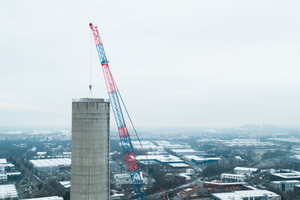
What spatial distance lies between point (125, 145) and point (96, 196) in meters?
14.1

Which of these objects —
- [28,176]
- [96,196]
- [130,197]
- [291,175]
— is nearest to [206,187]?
Answer: [130,197]

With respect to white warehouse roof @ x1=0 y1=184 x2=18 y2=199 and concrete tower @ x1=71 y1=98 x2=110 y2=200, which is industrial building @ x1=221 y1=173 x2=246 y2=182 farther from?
concrete tower @ x1=71 y1=98 x2=110 y2=200

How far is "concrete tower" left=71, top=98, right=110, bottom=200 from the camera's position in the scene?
892cm

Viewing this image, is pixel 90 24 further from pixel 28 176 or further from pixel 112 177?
pixel 28 176

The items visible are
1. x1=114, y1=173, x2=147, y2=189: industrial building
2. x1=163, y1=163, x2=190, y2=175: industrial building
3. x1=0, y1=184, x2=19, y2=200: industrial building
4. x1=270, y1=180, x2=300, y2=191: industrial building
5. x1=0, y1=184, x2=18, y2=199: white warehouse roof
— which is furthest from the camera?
x1=163, y1=163, x2=190, y2=175: industrial building

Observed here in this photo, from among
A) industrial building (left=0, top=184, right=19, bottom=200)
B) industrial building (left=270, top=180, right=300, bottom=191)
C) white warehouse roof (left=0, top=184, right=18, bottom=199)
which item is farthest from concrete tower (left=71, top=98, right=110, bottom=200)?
industrial building (left=270, top=180, right=300, bottom=191)

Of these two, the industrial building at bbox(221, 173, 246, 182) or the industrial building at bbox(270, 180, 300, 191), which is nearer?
the industrial building at bbox(270, 180, 300, 191)

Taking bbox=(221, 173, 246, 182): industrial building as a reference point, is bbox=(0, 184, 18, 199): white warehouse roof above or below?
above

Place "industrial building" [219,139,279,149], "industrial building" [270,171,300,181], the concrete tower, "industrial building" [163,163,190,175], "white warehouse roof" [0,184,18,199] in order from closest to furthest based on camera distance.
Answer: the concrete tower → "white warehouse roof" [0,184,18,199] → "industrial building" [270,171,300,181] → "industrial building" [163,163,190,175] → "industrial building" [219,139,279,149]

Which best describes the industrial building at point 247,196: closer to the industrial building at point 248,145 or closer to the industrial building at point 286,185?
the industrial building at point 286,185

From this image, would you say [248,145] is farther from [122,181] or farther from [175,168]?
[122,181]

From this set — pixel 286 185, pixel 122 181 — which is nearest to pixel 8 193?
pixel 122 181

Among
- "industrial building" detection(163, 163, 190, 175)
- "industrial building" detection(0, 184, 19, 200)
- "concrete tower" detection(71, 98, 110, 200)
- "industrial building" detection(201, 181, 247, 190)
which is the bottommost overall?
"industrial building" detection(163, 163, 190, 175)

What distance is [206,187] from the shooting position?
41562 mm
